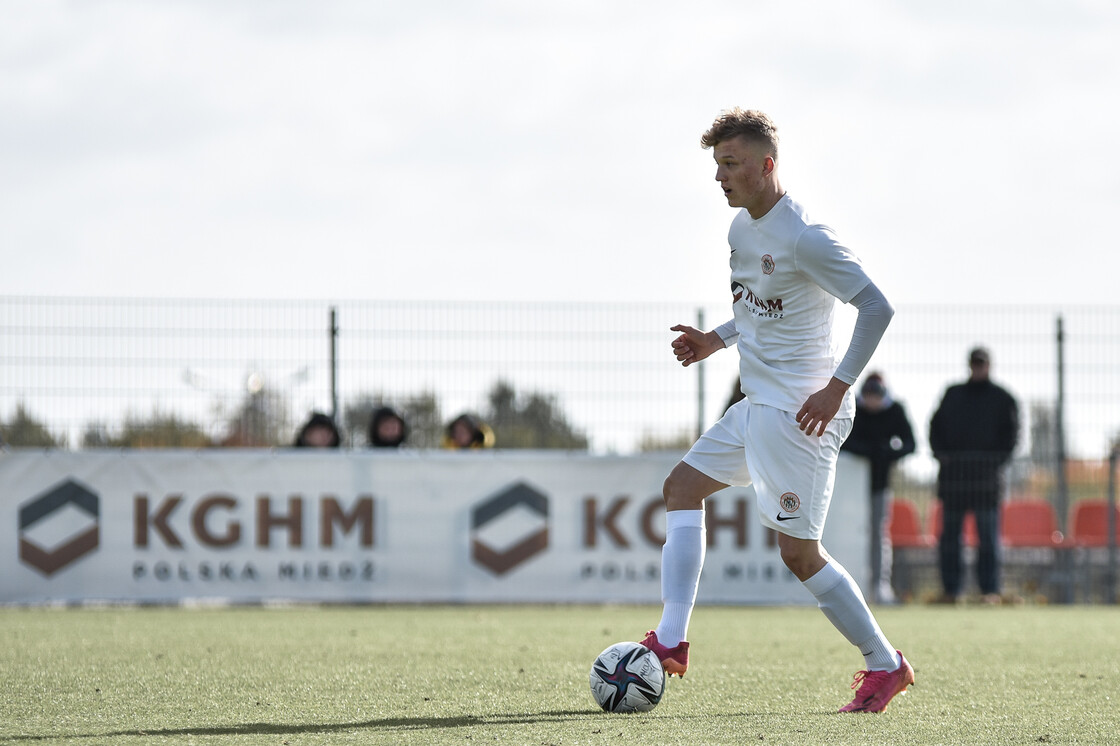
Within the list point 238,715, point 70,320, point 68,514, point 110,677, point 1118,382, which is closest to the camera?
point 238,715

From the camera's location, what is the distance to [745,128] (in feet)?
15.3

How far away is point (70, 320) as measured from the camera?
1164cm

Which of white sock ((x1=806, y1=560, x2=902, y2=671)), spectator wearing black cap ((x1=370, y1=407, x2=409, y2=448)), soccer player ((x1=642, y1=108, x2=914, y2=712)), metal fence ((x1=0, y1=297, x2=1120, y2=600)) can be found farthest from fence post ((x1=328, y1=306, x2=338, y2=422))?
white sock ((x1=806, y1=560, x2=902, y2=671))

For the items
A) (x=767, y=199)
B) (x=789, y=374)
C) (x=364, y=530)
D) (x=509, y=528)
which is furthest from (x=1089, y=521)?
(x=767, y=199)

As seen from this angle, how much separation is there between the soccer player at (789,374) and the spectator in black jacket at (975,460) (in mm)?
7119

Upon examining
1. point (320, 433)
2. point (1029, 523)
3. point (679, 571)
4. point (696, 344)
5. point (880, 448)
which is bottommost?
point (1029, 523)

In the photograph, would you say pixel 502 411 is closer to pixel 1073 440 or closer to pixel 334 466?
pixel 334 466

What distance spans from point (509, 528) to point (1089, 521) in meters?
5.81

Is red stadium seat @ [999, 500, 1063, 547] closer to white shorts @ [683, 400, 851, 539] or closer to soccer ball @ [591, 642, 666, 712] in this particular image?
white shorts @ [683, 400, 851, 539]

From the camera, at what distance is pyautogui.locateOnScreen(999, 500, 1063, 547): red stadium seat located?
13.3 metres

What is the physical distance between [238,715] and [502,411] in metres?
7.95

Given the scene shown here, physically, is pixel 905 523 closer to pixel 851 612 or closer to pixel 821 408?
pixel 851 612

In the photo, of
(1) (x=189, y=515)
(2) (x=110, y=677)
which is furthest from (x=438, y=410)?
(2) (x=110, y=677)

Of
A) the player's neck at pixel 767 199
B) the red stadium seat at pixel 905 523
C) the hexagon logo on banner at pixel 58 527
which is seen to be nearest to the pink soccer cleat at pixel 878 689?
the player's neck at pixel 767 199
